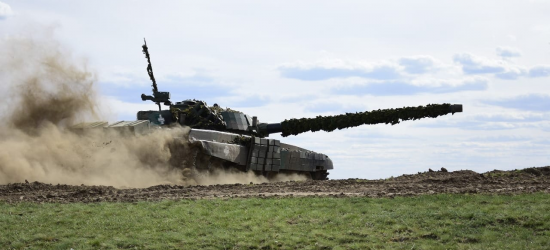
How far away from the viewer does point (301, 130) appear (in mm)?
30797

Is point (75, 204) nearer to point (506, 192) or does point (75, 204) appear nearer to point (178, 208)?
point (178, 208)

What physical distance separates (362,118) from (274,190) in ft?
32.0

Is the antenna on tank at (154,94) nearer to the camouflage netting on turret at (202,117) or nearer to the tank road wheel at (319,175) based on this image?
the camouflage netting on turret at (202,117)

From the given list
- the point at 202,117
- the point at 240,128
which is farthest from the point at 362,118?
the point at 202,117

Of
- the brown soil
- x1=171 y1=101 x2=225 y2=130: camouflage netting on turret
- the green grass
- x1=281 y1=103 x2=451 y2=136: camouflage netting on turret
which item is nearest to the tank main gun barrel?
x1=281 y1=103 x2=451 y2=136: camouflage netting on turret

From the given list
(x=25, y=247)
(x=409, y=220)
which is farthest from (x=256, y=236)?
(x=25, y=247)

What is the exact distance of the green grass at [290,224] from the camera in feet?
42.2

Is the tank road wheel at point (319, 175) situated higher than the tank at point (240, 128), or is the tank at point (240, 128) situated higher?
the tank at point (240, 128)

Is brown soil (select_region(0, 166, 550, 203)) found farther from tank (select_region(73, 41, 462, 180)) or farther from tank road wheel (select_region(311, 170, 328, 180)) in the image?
tank road wheel (select_region(311, 170, 328, 180))

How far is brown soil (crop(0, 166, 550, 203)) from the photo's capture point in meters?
18.4

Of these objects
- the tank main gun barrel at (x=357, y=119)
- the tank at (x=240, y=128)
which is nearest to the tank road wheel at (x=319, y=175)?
the tank at (x=240, y=128)

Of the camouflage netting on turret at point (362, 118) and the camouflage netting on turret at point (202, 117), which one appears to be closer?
the camouflage netting on turret at point (202, 117)

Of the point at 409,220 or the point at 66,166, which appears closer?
the point at 409,220

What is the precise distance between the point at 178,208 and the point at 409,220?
5326mm
